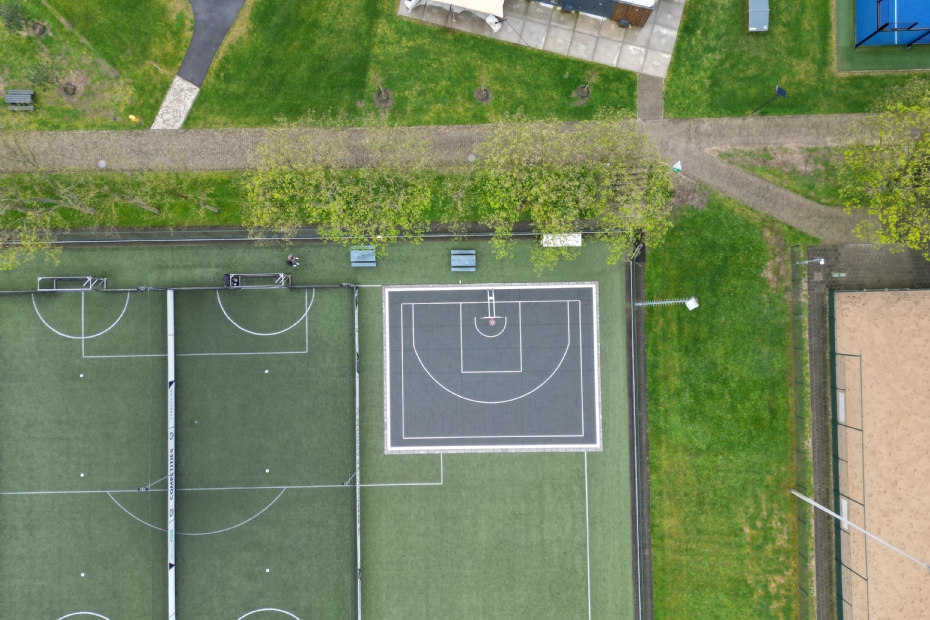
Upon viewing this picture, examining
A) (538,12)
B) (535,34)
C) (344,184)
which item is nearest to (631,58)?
(535,34)

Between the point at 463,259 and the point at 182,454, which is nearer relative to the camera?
the point at 182,454

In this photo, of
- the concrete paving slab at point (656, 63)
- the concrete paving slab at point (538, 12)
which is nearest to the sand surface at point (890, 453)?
the concrete paving slab at point (656, 63)

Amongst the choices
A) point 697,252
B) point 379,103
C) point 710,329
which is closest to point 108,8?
point 379,103

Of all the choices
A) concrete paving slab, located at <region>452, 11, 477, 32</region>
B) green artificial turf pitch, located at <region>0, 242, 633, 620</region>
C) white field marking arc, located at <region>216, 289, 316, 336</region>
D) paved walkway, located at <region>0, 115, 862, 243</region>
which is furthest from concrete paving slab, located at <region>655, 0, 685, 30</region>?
white field marking arc, located at <region>216, 289, 316, 336</region>

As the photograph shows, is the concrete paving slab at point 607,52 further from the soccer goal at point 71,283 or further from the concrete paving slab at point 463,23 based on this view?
the soccer goal at point 71,283

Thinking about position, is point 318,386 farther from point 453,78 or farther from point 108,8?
point 108,8

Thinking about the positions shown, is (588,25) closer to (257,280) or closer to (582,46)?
(582,46)

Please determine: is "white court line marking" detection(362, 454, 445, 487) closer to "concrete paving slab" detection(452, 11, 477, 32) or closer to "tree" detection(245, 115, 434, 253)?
"tree" detection(245, 115, 434, 253)
